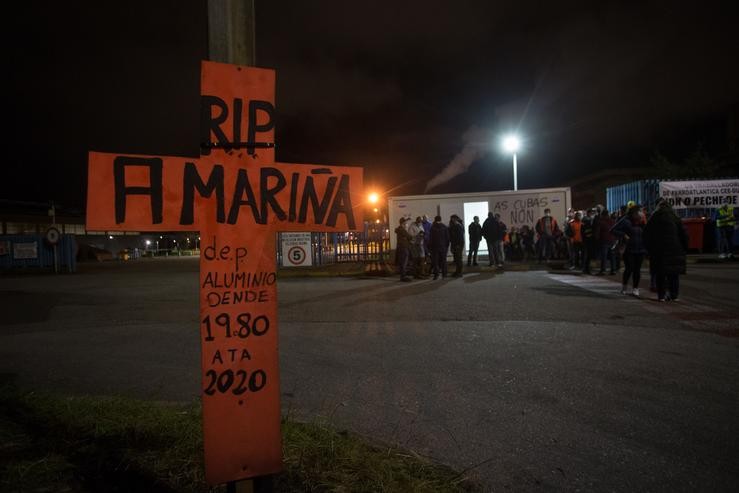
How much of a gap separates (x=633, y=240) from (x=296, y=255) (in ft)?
36.4

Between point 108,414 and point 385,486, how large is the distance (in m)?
2.18

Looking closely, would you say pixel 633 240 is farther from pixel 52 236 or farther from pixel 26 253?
pixel 26 253

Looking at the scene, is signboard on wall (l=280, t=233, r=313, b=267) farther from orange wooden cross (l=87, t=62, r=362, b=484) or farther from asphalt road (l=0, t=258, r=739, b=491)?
orange wooden cross (l=87, t=62, r=362, b=484)

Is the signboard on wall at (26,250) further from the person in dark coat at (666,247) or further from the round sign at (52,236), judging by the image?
the person in dark coat at (666,247)

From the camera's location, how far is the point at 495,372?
14.8ft

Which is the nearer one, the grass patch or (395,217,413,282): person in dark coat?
the grass patch

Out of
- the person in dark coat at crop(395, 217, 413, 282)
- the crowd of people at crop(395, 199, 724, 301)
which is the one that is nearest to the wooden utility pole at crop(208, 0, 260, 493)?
the crowd of people at crop(395, 199, 724, 301)

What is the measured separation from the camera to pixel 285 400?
3.88 m

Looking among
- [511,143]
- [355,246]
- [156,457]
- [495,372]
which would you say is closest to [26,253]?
[355,246]

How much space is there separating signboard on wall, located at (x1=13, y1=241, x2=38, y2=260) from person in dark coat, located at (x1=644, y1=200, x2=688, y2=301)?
2704cm

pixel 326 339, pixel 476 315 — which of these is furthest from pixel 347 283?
pixel 326 339

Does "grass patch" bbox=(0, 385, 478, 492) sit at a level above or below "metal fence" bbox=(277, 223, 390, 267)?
below

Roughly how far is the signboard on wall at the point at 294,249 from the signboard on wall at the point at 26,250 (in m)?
15.6

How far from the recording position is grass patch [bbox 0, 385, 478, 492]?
2.36 metres
